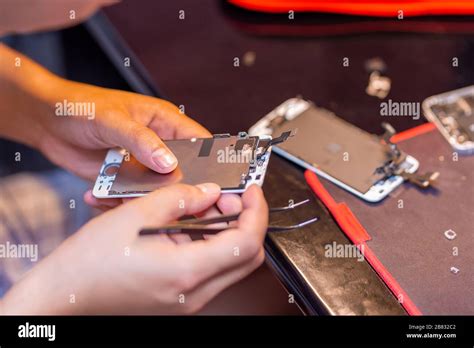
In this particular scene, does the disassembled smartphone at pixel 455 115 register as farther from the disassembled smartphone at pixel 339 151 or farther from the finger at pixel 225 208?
the finger at pixel 225 208

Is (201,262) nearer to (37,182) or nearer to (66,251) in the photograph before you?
(66,251)

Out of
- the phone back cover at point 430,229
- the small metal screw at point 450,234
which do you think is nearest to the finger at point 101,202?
the phone back cover at point 430,229

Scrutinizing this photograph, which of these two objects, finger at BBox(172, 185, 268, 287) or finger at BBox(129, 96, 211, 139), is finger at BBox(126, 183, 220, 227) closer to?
finger at BBox(172, 185, 268, 287)

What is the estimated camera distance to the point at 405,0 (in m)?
1.06

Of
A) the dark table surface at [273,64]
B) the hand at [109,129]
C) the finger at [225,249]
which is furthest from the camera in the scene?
the dark table surface at [273,64]

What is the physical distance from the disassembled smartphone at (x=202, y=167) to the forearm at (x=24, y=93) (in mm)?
199

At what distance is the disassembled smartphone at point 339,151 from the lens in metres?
0.80

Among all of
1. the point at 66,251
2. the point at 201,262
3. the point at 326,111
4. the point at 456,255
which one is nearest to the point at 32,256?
the point at 66,251

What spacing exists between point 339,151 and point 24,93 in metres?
0.48

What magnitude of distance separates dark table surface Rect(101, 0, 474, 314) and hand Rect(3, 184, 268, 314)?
0.10m

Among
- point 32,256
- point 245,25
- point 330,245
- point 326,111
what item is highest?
point 245,25

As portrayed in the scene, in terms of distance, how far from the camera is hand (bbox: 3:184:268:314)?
2.25ft

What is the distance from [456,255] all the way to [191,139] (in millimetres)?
354

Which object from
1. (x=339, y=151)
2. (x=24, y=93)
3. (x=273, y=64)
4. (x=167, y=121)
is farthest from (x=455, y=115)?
(x=24, y=93)
